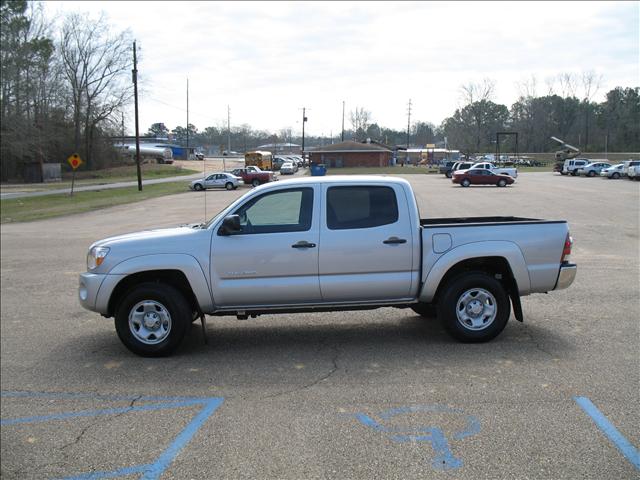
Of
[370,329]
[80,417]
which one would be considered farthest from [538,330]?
[80,417]

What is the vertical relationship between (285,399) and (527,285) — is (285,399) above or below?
below

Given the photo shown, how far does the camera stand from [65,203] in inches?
1416

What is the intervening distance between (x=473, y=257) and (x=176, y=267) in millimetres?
3101

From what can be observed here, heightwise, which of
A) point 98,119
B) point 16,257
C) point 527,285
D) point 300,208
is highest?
point 98,119

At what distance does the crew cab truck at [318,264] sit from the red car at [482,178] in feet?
130

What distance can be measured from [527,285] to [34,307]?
23.2 feet

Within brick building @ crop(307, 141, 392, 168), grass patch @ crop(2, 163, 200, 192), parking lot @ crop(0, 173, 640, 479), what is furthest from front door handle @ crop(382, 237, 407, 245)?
brick building @ crop(307, 141, 392, 168)

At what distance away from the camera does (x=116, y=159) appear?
80938 millimetres

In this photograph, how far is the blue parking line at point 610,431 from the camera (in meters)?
3.76

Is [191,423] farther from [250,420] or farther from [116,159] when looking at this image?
[116,159]

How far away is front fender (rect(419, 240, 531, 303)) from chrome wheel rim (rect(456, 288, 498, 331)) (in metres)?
0.34

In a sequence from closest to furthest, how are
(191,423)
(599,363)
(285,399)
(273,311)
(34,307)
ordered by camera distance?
(191,423)
(285,399)
(599,363)
(273,311)
(34,307)

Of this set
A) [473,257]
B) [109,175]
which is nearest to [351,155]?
[109,175]

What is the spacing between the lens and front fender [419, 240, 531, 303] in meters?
6.00
